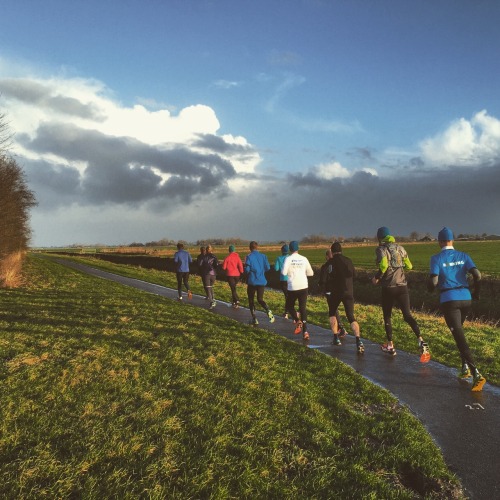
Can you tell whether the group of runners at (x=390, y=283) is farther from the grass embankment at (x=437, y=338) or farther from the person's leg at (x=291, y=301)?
the grass embankment at (x=437, y=338)

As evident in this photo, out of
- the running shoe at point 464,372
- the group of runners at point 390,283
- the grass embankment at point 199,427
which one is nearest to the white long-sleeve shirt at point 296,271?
the group of runners at point 390,283

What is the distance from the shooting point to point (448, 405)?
5496 millimetres

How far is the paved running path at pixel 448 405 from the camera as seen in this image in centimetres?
385

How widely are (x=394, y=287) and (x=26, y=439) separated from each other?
6.60m

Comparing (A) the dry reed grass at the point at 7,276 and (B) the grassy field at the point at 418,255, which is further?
(B) the grassy field at the point at 418,255

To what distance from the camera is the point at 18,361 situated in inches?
269

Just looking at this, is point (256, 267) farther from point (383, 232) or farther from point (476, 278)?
point (476, 278)

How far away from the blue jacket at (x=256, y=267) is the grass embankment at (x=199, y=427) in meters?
3.01

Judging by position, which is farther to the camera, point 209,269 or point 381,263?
point 209,269

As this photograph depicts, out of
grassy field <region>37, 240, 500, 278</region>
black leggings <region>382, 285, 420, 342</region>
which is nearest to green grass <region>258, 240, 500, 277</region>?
grassy field <region>37, 240, 500, 278</region>

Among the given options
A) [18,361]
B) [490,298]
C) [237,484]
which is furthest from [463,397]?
[490,298]

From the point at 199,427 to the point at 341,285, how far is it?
200 inches

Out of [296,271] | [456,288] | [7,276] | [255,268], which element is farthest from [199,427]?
[7,276]

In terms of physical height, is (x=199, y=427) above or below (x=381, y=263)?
below
